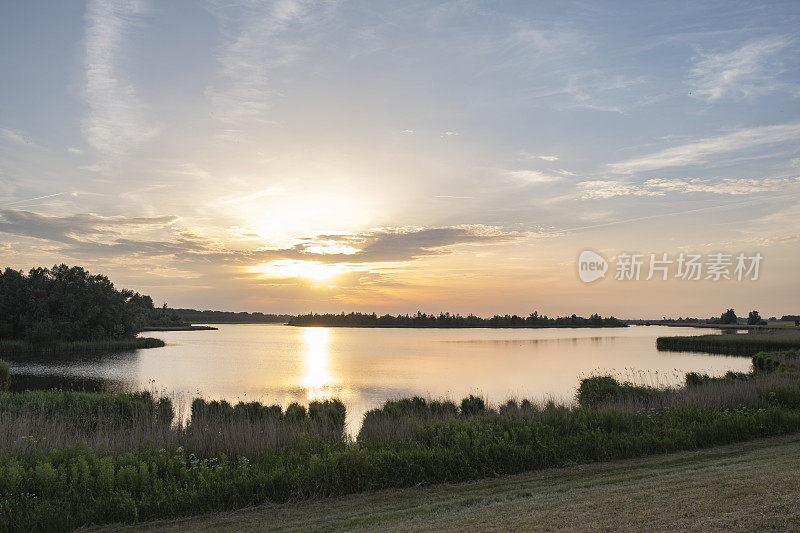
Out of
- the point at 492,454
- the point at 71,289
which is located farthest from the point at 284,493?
the point at 71,289

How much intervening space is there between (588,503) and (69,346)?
80564 millimetres

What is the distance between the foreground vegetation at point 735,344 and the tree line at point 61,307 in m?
81.3

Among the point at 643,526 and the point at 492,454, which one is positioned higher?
the point at 643,526

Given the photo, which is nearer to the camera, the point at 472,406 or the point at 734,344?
the point at 472,406

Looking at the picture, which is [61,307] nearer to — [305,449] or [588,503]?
[305,449]

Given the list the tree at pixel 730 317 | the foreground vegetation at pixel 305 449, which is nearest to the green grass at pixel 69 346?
the foreground vegetation at pixel 305 449

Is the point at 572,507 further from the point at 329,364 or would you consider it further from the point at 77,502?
the point at 329,364

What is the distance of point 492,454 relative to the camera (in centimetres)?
1184

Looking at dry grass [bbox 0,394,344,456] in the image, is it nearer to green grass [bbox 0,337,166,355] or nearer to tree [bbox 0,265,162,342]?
green grass [bbox 0,337,166,355]

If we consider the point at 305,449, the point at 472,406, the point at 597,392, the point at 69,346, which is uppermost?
the point at 597,392

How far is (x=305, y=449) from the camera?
40.2ft

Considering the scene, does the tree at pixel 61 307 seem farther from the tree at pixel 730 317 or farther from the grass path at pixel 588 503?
the tree at pixel 730 317

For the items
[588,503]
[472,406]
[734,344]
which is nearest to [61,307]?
[472,406]

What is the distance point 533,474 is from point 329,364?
146ft
